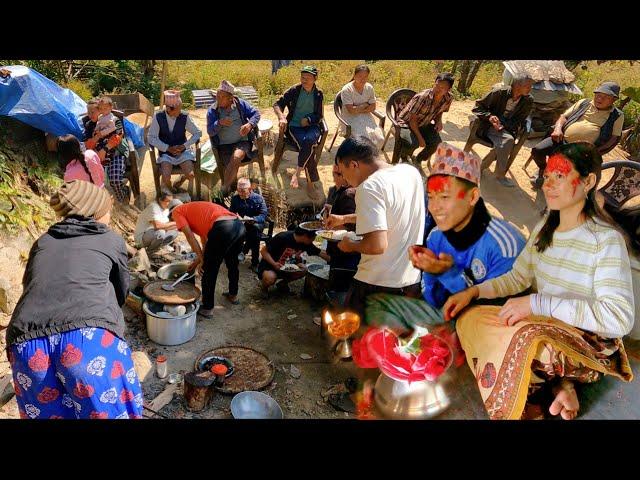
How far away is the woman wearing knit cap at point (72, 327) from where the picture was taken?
102 inches

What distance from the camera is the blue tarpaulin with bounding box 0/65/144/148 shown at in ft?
17.2

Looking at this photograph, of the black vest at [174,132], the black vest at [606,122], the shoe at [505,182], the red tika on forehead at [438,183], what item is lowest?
the shoe at [505,182]

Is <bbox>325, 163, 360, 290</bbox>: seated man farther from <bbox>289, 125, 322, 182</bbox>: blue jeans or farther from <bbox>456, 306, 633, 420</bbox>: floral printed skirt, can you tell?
<bbox>289, 125, 322, 182</bbox>: blue jeans

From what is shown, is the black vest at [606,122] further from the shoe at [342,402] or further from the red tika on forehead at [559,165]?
the shoe at [342,402]

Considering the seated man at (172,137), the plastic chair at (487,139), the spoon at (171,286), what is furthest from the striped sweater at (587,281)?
the seated man at (172,137)

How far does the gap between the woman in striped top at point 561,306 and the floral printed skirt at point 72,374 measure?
2.05 m

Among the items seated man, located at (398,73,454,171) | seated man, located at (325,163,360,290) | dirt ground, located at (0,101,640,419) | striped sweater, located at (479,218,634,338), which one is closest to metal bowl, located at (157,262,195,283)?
dirt ground, located at (0,101,640,419)

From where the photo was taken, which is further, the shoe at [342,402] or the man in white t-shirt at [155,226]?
the man in white t-shirt at [155,226]

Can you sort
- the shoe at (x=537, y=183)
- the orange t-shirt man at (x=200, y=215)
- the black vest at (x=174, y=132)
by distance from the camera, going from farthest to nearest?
the black vest at (x=174, y=132)
the shoe at (x=537, y=183)
the orange t-shirt man at (x=200, y=215)

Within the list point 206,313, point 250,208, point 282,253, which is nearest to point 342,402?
point 206,313

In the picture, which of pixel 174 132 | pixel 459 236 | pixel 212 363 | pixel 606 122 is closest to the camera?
pixel 459 236

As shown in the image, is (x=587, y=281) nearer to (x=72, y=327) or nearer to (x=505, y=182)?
(x=72, y=327)

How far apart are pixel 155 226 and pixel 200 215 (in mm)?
1124

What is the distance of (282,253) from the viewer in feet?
17.9
